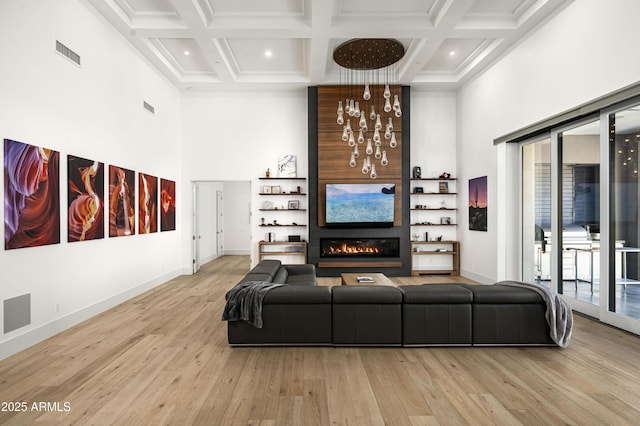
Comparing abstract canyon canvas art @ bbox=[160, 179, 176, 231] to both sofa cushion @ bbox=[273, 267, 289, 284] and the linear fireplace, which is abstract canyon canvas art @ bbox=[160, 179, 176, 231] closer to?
sofa cushion @ bbox=[273, 267, 289, 284]

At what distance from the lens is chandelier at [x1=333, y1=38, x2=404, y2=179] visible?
5.62 m

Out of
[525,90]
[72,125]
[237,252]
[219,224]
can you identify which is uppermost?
[525,90]

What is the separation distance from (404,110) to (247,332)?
6.15 metres

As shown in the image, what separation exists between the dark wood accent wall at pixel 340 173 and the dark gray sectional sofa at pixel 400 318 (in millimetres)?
4229

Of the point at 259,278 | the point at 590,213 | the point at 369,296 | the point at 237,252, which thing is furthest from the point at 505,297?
the point at 237,252

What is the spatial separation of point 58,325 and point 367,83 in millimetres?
6673

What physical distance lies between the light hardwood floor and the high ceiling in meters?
4.36

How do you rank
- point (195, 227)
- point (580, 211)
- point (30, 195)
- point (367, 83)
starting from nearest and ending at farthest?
point (30, 195) < point (580, 211) < point (367, 83) < point (195, 227)

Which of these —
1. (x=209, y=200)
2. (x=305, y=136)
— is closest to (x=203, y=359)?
(x=305, y=136)

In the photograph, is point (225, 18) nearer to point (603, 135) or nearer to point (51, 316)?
point (51, 316)

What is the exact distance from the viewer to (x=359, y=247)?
805 cm

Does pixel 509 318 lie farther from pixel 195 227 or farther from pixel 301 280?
pixel 195 227

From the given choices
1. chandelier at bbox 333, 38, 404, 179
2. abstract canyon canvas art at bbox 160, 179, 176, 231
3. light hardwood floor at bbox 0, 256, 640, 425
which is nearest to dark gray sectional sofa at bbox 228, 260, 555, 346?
light hardwood floor at bbox 0, 256, 640, 425

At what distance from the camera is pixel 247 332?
3.66 m
